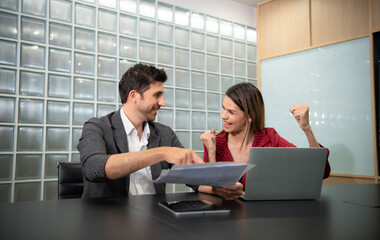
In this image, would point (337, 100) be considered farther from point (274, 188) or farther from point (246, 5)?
point (274, 188)

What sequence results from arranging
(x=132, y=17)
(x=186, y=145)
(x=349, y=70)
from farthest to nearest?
(x=186, y=145), (x=132, y=17), (x=349, y=70)

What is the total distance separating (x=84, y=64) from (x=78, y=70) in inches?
3.5

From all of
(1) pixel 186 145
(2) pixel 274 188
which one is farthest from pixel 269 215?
(1) pixel 186 145

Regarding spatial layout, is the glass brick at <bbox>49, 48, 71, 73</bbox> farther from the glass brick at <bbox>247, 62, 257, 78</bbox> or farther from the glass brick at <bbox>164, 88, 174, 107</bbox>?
the glass brick at <bbox>247, 62, 257, 78</bbox>

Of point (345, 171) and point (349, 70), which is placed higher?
point (349, 70)


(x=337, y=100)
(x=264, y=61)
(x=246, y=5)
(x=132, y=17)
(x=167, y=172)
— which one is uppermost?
(x=246, y=5)

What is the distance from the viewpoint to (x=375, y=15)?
9.73ft

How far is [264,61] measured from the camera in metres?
3.97

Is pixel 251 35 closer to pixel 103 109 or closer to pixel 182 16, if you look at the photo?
pixel 182 16

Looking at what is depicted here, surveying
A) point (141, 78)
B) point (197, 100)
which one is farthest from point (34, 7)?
point (197, 100)

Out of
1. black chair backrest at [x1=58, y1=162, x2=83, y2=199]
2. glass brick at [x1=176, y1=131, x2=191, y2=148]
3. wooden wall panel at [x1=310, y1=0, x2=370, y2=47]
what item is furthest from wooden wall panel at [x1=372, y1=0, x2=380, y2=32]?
black chair backrest at [x1=58, y1=162, x2=83, y2=199]

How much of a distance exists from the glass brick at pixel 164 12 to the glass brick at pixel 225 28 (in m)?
0.73

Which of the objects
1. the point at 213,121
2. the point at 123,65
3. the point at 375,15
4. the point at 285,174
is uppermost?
A: the point at 375,15

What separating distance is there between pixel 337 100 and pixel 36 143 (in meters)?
2.80
